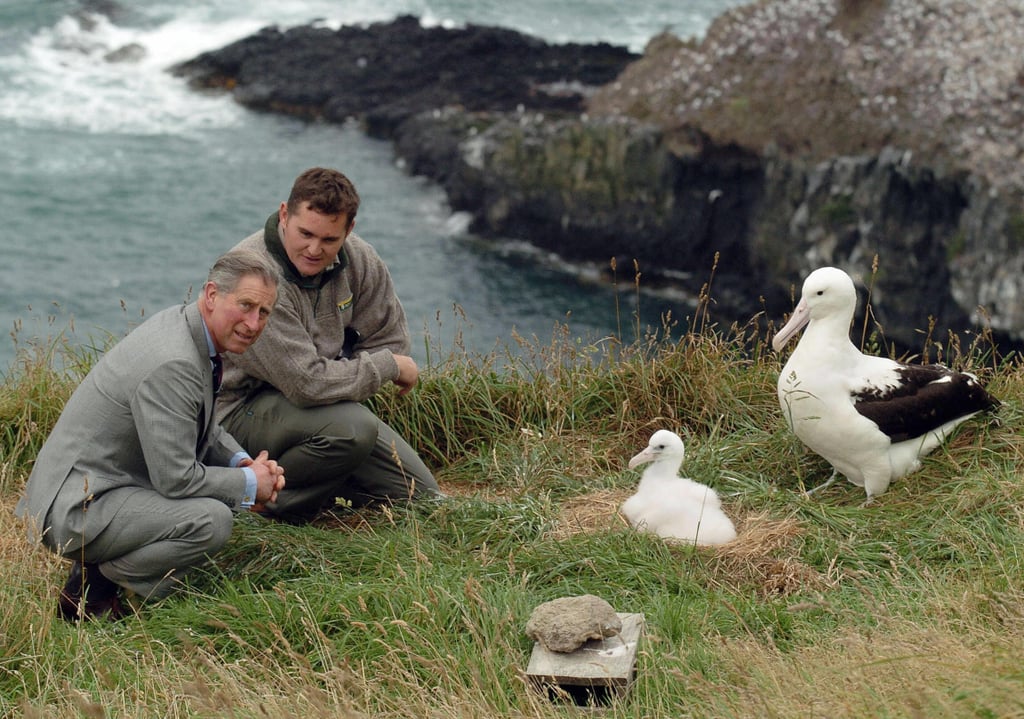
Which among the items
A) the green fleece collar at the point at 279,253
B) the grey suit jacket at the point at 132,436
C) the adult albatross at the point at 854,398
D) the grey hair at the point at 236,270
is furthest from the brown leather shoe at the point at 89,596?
the adult albatross at the point at 854,398

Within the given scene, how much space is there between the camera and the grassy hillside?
152 inches

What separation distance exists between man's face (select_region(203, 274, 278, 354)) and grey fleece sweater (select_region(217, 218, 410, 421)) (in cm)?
71


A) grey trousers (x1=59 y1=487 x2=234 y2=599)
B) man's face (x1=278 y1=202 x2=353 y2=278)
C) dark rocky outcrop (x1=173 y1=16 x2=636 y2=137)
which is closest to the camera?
grey trousers (x1=59 y1=487 x2=234 y2=599)

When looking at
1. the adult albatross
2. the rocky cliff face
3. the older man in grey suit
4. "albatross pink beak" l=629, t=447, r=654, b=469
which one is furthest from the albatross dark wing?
the rocky cliff face

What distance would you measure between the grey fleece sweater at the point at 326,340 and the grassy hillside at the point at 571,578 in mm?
633

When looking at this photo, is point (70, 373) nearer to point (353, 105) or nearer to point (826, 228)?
point (826, 228)

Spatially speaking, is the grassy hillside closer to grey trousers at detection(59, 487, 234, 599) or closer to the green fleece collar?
grey trousers at detection(59, 487, 234, 599)

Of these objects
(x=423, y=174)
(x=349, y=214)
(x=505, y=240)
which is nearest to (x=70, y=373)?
(x=349, y=214)

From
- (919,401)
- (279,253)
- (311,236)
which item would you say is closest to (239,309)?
(311,236)

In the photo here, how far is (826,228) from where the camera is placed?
19641mm

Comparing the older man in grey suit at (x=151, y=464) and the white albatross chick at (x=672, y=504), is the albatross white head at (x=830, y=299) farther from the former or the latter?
the older man in grey suit at (x=151, y=464)

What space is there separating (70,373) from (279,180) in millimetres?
17741

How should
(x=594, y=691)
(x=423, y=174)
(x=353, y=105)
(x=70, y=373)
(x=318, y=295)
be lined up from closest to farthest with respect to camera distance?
(x=594, y=691), (x=318, y=295), (x=70, y=373), (x=423, y=174), (x=353, y=105)

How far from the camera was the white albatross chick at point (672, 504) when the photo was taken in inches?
214
